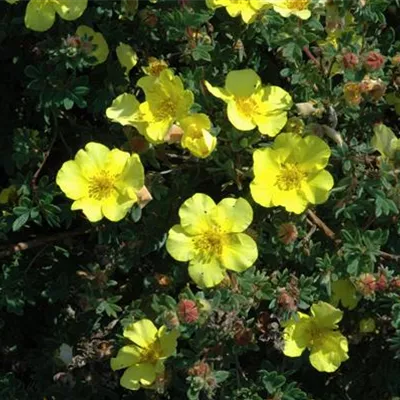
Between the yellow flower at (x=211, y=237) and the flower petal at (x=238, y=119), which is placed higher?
the flower petal at (x=238, y=119)

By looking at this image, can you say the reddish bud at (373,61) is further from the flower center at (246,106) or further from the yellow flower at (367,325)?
the yellow flower at (367,325)

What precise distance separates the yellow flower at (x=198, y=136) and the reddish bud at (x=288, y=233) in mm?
279

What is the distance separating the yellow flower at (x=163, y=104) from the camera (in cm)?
231

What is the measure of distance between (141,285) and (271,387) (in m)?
0.53

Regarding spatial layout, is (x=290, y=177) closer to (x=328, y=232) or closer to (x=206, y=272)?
(x=328, y=232)

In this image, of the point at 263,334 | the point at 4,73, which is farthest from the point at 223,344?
the point at 4,73

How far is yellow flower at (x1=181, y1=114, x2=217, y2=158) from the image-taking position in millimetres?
2248

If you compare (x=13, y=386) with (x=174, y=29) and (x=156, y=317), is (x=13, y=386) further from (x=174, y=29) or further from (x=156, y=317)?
(x=174, y=29)

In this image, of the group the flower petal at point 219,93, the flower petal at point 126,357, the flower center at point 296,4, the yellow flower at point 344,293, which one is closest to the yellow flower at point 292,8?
the flower center at point 296,4

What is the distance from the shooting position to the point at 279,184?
2.34 metres

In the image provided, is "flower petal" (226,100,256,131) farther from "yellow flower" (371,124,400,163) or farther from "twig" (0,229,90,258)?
"twig" (0,229,90,258)

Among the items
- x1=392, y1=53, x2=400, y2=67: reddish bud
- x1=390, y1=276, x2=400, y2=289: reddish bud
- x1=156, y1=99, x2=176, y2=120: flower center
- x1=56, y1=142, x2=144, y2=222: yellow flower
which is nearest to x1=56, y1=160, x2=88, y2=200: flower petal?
x1=56, y1=142, x2=144, y2=222: yellow flower

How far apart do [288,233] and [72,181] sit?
558 millimetres

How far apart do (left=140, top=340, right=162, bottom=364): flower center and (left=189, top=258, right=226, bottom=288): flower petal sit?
23 centimetres
